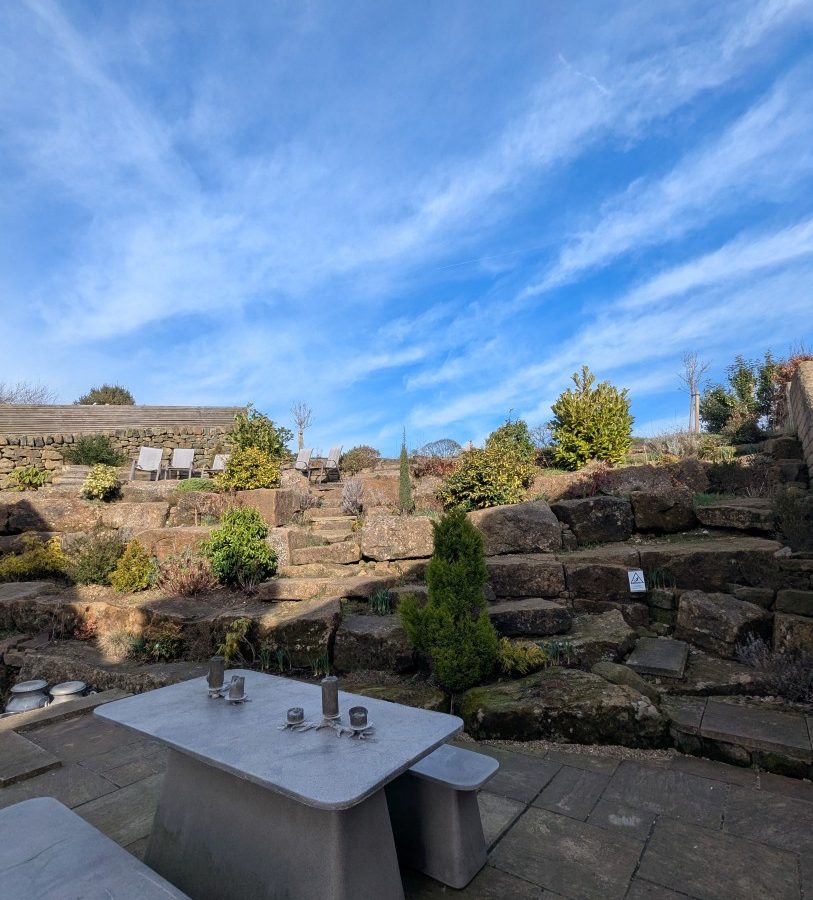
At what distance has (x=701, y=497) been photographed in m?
5.77

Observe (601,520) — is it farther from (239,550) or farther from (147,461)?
(147,461)

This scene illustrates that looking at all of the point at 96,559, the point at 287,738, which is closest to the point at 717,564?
the point at 287,738

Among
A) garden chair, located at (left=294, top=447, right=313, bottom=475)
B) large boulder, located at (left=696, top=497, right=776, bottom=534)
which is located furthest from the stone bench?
garden chair, located at (left=294, top=447, right=313, bottom=475)

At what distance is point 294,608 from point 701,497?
181 inches

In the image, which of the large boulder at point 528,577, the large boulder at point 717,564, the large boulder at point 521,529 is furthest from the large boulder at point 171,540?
the large boulder at point 717,564

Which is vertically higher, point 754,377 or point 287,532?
point 754,377

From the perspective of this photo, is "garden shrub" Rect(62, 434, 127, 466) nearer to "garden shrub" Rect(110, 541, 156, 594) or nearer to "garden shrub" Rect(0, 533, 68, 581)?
"garden shrub" Rect(0, 533, 68, 581)

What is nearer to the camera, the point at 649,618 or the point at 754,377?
the point at 649,618

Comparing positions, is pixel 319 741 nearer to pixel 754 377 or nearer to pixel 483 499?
pixel 483 499

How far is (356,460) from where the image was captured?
1338 cm

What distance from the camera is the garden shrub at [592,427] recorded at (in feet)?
25.4

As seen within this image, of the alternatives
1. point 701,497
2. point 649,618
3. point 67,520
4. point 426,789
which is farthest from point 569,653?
point 67,520

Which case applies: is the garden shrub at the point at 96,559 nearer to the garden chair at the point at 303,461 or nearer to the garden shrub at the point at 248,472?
the garden shrub at the point at 248,472

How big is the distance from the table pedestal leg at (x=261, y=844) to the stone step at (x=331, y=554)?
4.08m
